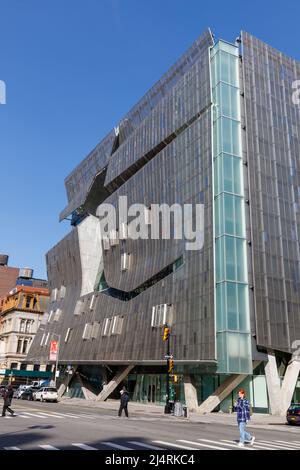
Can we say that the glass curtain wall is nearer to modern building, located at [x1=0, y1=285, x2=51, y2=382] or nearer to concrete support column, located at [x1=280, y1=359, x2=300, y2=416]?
concrete support column, located at [x1=280, y1=359, x2=300, y2=416]

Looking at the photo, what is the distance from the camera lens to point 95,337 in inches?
2304

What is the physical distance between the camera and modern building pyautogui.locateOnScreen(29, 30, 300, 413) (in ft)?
128

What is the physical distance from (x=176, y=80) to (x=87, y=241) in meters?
29.0

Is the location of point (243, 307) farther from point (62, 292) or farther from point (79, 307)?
point (62, 292)

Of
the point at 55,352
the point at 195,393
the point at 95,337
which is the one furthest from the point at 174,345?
the point at 55,352

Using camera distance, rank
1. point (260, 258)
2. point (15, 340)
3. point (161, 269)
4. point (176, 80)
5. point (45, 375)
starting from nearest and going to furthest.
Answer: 1. point (260, 258)
2. point (161, 269)
3. point (176, 80)
4. point (45, 375)
5. point (15, 340)

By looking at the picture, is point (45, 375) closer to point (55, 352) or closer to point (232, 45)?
point (55, 352)

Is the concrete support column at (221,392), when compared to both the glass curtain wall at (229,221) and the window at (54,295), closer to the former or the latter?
the glass curtain wall at (229,221)

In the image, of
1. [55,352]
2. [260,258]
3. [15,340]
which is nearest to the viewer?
[260,258]

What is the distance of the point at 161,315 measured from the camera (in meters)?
45.4

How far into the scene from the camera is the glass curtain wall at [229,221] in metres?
37.6

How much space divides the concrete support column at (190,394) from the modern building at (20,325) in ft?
189

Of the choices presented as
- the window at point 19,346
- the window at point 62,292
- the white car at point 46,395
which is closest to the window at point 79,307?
the window at point 62,292

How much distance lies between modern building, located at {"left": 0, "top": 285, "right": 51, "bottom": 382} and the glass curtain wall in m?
64.3
